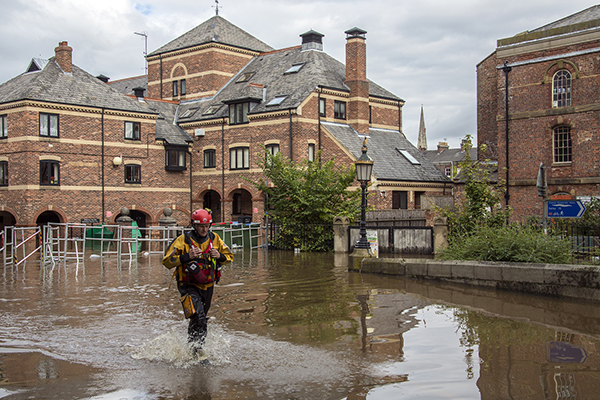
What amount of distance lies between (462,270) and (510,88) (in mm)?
19673

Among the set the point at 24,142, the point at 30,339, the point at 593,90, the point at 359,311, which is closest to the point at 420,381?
the point at 359,311

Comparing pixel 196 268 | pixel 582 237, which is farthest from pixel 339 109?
pixel 196 268

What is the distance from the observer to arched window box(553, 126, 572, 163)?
27250 mm

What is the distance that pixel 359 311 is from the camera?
Result: 9.91m

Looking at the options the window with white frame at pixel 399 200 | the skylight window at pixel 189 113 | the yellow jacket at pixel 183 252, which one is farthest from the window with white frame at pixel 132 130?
the yellow jacket at pixel 183 252

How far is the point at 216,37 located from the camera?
40.8 metres

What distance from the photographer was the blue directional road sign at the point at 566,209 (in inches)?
470

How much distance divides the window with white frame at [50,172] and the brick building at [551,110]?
2474 cm

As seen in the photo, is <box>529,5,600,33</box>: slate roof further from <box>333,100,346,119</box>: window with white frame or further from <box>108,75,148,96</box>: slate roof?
<box>108,75,148,96</box>: slate roof

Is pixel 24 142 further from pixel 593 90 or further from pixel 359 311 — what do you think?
pixel 593 90

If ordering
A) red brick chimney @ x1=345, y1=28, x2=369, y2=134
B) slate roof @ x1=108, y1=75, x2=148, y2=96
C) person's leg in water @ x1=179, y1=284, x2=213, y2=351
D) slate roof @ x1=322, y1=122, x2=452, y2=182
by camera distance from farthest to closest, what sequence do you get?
slate roof @ x1=108, y1=75, x2=148, y2=96 → red brick chimney @ x1=345, y1=28, x2=369, y2=134 → slate roof @ x1=322, y1=122, x2=452, y2=182 → person's leg in water @ x1=179, y1=284, x2=213, y2=351

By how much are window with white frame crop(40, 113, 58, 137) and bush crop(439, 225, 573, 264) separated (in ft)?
88.0

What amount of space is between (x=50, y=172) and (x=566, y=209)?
28463 millimetres

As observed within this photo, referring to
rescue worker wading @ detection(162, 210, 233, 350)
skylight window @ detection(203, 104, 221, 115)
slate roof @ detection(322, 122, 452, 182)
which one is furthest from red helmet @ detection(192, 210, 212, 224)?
skylight window @ detection(203, 104, 221, 115)
